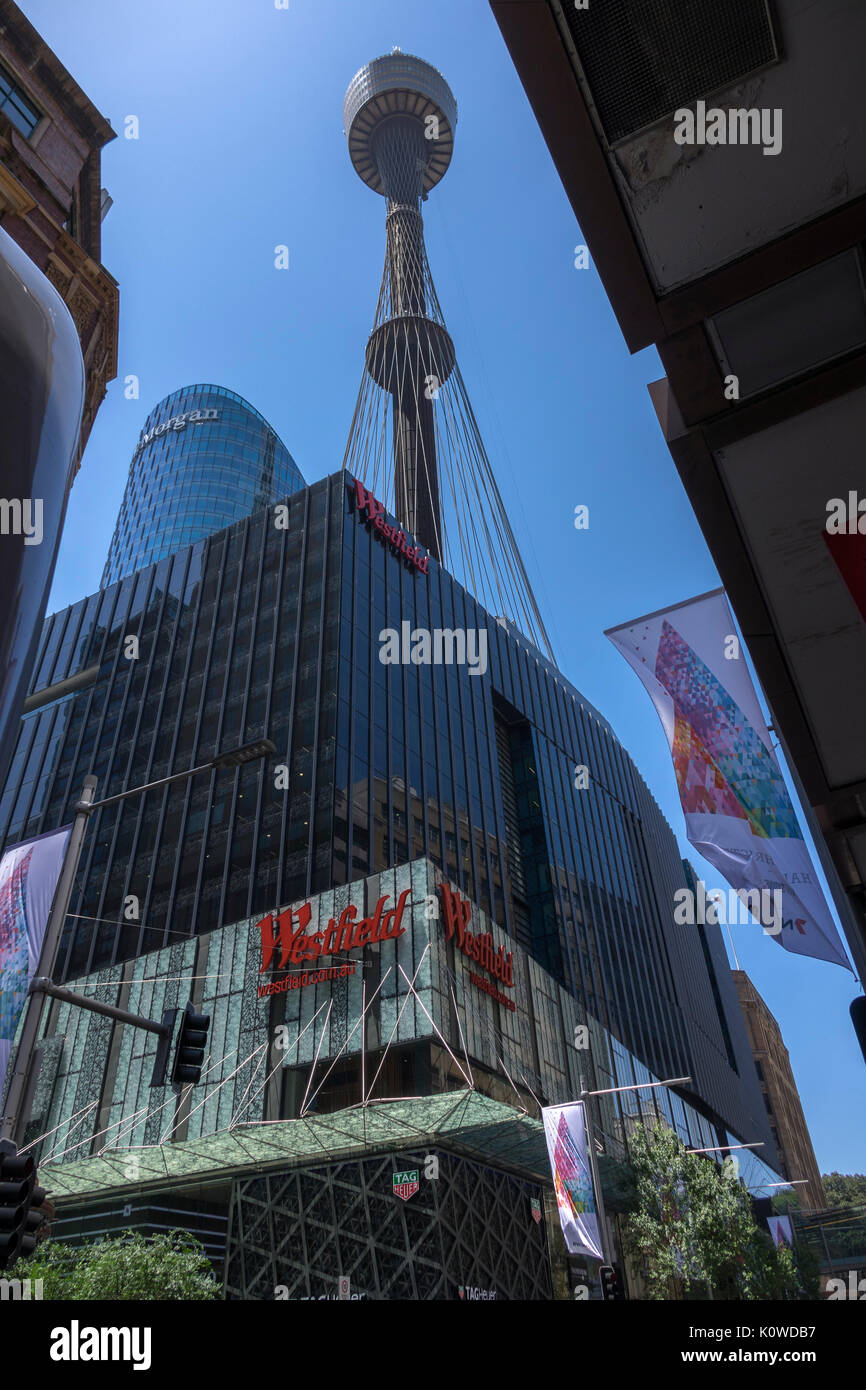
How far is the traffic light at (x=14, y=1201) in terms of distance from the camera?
385 inches

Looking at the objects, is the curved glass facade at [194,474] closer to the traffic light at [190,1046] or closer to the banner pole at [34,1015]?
the banner pole at [34,1015]

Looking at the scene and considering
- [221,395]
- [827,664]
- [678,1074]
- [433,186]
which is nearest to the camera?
[827,664]

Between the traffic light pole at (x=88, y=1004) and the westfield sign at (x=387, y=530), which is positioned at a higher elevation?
the westfield sign at (x=387, y=530)

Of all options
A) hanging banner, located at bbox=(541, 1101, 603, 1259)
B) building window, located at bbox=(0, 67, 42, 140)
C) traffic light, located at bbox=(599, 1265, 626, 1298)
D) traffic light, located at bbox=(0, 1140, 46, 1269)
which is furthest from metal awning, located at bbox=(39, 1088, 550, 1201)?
building window, located at bbox=(0, 67, 42, 140)

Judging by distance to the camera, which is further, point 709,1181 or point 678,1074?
point 678,1074

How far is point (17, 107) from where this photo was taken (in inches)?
966

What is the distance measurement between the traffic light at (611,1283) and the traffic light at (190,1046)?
13.4 metres

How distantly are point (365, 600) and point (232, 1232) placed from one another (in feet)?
99.4

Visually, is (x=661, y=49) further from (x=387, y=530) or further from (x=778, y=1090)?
(x=778, y=1090)

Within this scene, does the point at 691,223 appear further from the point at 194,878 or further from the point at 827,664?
the point at 194,878

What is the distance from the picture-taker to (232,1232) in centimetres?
2873

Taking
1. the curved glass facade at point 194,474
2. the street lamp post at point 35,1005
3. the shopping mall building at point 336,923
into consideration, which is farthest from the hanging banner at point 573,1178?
the curved glass facade at point 194,474

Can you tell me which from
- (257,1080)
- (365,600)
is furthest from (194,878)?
(365,600)

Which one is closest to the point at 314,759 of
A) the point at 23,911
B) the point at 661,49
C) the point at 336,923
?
the point at 336,923
